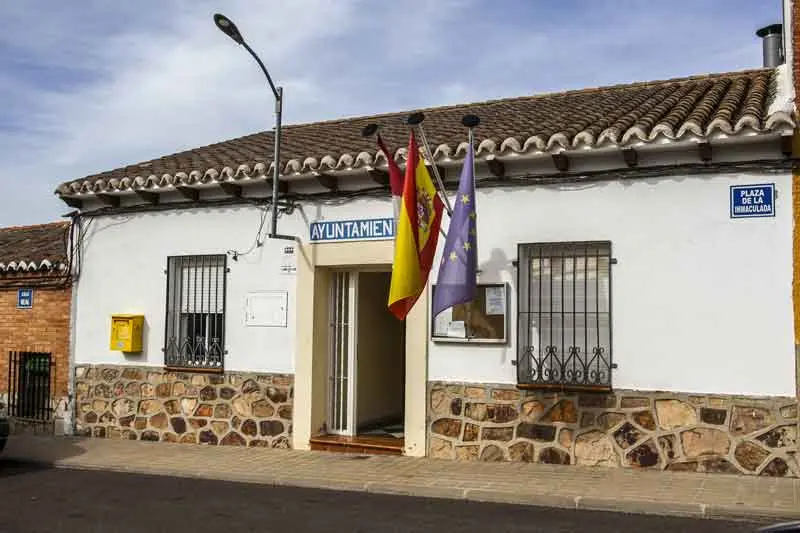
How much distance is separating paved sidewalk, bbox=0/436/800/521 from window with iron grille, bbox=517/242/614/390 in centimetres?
100

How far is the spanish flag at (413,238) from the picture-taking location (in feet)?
30.3

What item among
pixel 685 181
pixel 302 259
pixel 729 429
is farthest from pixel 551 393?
pixel 302 259

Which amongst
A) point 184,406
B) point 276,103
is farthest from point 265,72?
point 184,406

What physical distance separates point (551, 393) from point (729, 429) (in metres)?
1.80

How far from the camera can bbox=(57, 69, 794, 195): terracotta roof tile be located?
914 cm

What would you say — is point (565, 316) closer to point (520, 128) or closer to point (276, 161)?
point (520, 128)

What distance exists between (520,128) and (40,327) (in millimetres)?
7681

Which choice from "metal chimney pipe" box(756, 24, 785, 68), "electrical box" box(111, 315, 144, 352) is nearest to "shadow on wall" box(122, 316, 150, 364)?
"electrical box" box(111, 315, 144, 352)

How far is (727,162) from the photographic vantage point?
29.1 feet

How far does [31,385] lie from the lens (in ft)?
44.1

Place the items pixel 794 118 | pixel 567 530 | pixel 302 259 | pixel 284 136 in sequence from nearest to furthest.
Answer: pixel 567 530 < pixel 794 118 < pixel 302 259 < pixel 284 136

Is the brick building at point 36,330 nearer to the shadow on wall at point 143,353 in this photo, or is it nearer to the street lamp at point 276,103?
the shadow on wall at point 143,353

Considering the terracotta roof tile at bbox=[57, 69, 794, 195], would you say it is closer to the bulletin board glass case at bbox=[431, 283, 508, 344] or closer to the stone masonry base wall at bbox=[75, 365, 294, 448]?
the bulletin board glass case at bbox=[431, 283, 508, 344]

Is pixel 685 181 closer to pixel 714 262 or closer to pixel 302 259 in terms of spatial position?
pixel 714 262
